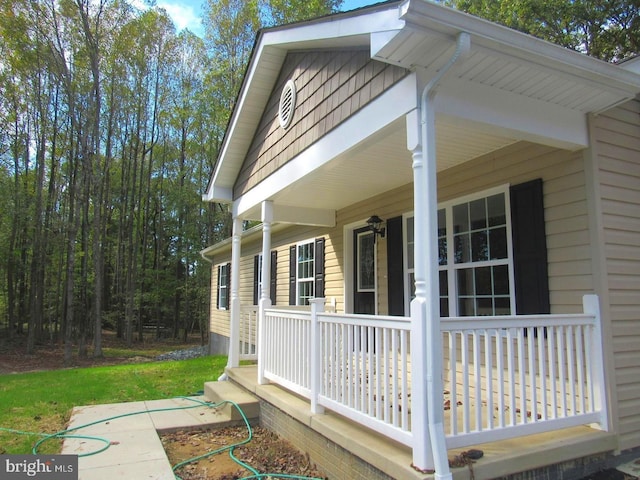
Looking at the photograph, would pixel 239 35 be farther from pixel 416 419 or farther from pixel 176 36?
pixel 416 419

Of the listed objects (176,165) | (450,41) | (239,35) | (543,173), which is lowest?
(543,173)

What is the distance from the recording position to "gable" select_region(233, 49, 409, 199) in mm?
3691

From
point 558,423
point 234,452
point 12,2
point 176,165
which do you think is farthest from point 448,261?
point 176,165

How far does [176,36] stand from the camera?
20.1m

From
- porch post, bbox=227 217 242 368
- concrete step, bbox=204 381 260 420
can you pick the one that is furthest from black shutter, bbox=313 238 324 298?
concrete step, bbox=204 381 260 420

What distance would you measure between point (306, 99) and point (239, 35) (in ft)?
52.8

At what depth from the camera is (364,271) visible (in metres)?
6.94

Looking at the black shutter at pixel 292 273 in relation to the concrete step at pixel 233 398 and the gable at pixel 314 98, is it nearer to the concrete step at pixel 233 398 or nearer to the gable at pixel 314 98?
the gable at pixel 314 98

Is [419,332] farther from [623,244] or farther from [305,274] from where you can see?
[305,274]

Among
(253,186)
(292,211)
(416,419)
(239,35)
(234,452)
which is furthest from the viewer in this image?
(239,35)

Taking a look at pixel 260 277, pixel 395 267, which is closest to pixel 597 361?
pixel 395 267

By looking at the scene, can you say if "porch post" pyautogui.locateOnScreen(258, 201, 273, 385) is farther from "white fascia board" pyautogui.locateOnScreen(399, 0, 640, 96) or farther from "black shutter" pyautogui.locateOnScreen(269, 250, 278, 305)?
"black shutter" pyautogui.locateOnScreen(269, 250, 278, 305)

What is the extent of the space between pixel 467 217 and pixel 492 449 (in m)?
2.52

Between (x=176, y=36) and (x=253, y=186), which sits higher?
(x=176, y=36)
